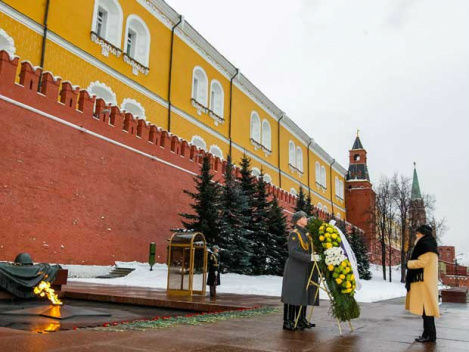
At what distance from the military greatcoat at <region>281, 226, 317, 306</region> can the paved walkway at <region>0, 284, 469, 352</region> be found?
33 centimetres

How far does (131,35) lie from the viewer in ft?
63.6

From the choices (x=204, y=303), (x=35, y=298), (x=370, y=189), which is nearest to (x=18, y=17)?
(x=35, y=298)

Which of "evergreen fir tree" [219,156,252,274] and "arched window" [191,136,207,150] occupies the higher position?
"arched window" [191,136,207,150]

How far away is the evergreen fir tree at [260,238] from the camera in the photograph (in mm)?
16844

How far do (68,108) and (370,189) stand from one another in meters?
41.2

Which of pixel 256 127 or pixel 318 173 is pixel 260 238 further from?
pixel 318 173

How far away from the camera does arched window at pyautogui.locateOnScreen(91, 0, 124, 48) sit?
1769 cm

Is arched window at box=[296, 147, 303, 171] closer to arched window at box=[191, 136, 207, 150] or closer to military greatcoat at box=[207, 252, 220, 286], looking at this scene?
arched window at box=[191, 136, 207, 150]

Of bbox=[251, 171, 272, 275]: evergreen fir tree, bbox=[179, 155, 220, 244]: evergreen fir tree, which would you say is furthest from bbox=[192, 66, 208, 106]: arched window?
bbox=[179, 155, 220, 244]: evergreen fir tree

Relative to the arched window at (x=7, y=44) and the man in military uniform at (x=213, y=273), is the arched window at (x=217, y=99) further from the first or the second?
Result: the man in military uniform at (x=213, y=273)

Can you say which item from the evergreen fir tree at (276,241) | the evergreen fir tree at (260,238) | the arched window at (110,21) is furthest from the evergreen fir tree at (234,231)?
the arched window at (110,21)

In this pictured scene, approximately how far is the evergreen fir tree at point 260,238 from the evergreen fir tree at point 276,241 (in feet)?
0.43

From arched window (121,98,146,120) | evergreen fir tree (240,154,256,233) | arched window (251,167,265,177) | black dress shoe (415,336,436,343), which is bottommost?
black dress shoe (415,336,436,343)

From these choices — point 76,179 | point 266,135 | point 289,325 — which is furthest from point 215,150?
point 289,325
